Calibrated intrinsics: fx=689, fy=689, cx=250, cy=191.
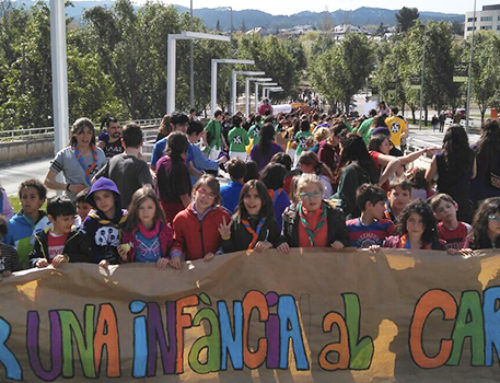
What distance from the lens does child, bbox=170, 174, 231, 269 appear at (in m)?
5.24

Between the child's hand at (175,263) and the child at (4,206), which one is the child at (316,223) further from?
the child at (4,206)

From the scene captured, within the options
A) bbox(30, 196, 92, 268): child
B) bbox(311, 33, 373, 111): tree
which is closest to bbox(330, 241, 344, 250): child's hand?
bbox(30, 196, 92, 268): child

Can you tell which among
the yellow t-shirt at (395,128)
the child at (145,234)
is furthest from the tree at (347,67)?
the child at (145,234)

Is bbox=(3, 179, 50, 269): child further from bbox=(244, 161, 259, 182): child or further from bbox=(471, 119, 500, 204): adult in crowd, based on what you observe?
bbox=(471, 119, 500, 204): adult in crowd

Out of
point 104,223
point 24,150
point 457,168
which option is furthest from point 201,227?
point 24,150

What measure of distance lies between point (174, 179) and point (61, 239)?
1776 millimetres

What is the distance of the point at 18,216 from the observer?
5.59 meters

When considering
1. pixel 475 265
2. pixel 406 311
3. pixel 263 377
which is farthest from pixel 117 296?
pixel 475 265

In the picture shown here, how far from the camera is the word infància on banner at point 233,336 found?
486 centimetres

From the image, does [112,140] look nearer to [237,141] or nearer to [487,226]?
[487,226]

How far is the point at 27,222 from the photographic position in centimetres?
552

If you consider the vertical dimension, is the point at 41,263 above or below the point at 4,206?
below

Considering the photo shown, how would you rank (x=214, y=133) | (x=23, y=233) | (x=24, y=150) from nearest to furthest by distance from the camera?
(x=23, y=233)
(x=214, y=133)
(x=24, y=150)

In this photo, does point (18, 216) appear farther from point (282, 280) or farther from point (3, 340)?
point (282, 280)
